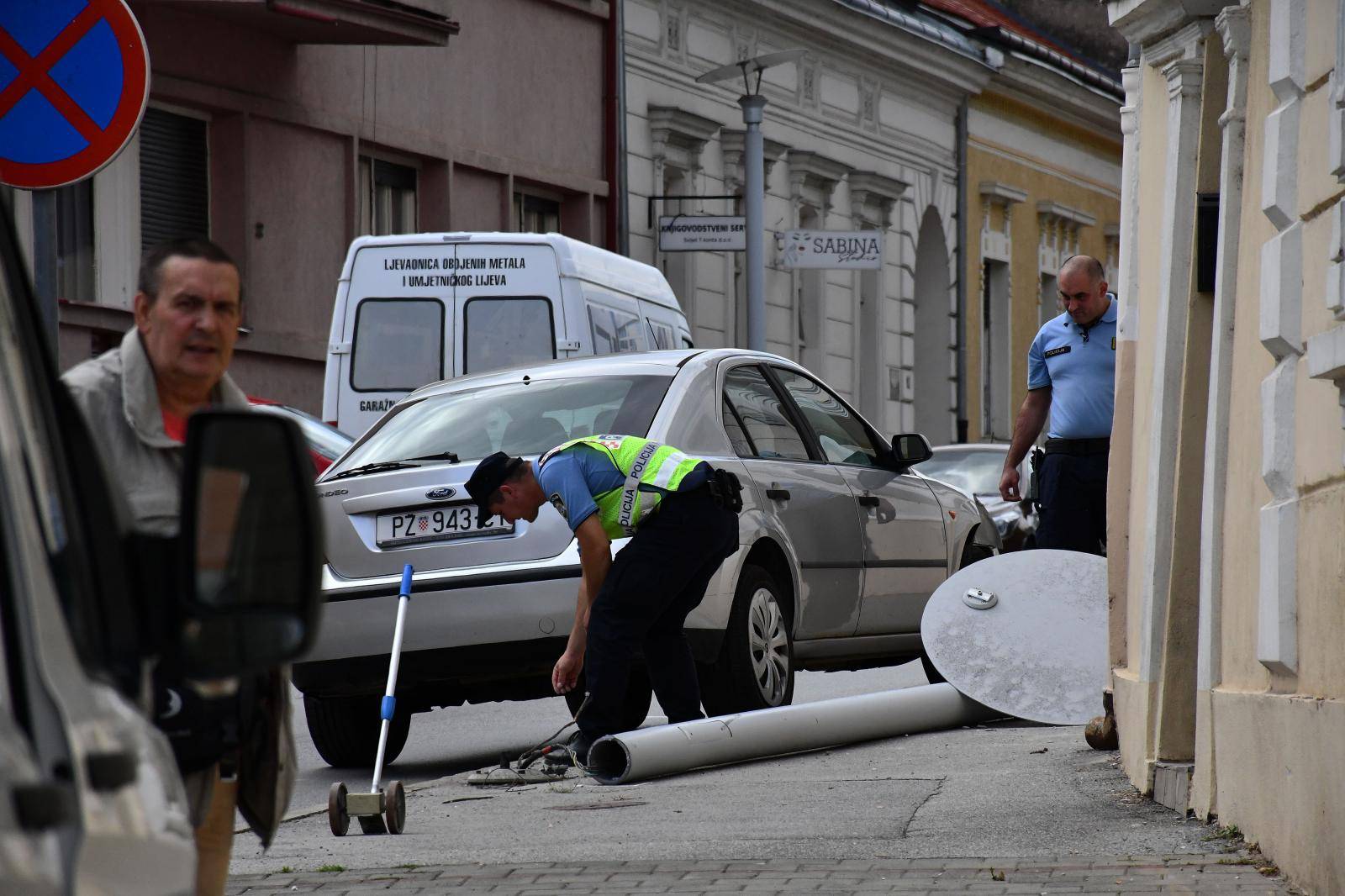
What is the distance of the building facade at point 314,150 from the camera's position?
2245 centimetres

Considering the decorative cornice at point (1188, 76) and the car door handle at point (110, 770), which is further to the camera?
the decorative cornice at point (1188, 76)

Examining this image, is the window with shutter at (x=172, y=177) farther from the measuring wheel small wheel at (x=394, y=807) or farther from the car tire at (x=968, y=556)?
the measuring wheel small wheel at (x=394, y=807)

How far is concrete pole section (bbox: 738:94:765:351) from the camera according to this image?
2702cm

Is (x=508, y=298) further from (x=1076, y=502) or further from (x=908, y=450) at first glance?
(x=1076, y=502)

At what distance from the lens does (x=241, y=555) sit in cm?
261

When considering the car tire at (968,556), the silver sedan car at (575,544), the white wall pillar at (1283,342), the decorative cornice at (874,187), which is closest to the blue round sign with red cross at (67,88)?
the silver sedan car at (575,544)

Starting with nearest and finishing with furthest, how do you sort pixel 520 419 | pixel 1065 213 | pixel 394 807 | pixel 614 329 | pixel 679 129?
pixel 394 807, pixel 520 419, pixel 614 329, pixel 679 129, pixel 1065 213

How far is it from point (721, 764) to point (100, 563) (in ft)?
23.8

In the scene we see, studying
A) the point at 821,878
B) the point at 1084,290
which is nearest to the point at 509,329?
the point at 1084,290

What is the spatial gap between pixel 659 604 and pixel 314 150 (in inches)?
647

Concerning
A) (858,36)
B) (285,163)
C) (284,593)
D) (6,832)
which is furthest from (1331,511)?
(858,36)

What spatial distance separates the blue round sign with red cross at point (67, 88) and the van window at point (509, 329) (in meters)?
11.9

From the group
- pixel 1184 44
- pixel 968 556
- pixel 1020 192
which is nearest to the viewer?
pixel 1184 44

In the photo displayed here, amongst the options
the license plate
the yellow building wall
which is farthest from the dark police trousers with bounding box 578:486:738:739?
the yellow building wall
